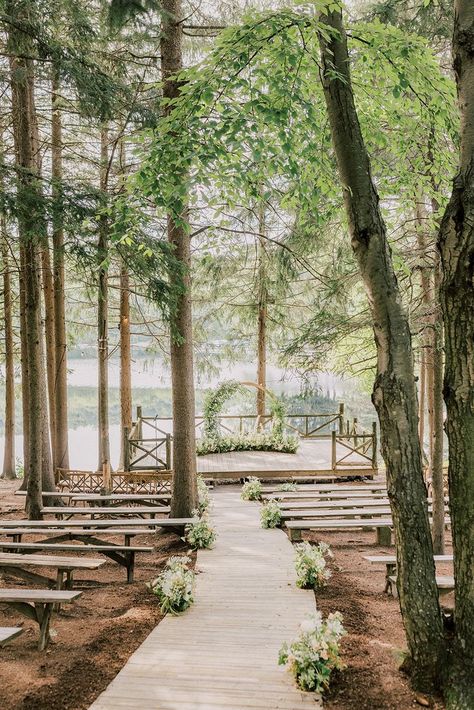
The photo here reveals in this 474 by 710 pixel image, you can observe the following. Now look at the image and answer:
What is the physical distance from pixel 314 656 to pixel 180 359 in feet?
18.3

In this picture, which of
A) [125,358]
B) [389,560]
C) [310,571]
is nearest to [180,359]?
[310,571]

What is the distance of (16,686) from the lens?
4.09 meters

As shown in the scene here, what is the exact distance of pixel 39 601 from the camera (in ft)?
14.8

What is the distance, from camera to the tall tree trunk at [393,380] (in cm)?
395

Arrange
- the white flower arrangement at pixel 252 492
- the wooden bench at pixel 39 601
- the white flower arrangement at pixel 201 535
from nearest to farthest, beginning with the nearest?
1. the wooden bench at pixel 39 601
2. the white flower arrangement at pixel 201 535
3. the white flower arrangement at pixel 252 492

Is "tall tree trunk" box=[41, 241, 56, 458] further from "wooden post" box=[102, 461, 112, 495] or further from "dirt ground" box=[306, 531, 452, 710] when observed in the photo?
"dirt ground" box=[306, 531, 452, 710]

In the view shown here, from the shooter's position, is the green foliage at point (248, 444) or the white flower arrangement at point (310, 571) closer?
the white flower arrangement at point (310, 571)

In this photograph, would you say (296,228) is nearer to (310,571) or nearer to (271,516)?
(271,516)

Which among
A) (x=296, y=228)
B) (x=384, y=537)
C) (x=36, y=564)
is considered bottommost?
(x=384, y=537)

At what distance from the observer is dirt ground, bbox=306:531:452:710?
384 centimetres

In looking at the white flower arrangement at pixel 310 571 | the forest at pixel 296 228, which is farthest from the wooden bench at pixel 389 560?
the white flower arrangement at pixel 310 571

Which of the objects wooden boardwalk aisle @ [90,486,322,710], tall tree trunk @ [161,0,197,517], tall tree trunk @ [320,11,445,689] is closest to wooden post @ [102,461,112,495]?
tall tree trunk @ [161,0,197,517]

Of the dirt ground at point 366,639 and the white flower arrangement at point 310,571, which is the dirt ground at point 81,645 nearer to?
the white flower arrangement at point 310,571

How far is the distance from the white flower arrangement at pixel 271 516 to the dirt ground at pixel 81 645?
8.17 ft
